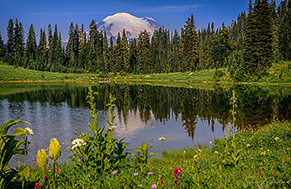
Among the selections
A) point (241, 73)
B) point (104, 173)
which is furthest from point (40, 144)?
point (241, 73)

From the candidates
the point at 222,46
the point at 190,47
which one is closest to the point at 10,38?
the point at 190,47

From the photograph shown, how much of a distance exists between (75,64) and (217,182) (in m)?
112

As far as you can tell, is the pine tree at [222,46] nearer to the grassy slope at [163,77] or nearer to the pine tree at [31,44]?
the grassy slope at [163,77]

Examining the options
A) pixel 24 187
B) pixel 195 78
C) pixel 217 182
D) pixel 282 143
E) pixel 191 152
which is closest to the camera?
pixel 24 187

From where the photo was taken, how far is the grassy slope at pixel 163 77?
5325 cm

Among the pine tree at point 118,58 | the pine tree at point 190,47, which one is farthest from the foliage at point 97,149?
the pine tree at point 118,58

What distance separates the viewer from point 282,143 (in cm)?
878

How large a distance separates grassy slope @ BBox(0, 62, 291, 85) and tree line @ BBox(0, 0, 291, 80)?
8.90ft

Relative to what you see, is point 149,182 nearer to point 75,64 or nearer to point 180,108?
point 180,108

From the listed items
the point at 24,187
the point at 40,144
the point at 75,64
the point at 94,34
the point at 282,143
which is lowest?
the point at 40,144

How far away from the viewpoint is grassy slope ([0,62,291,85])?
53.2 meters

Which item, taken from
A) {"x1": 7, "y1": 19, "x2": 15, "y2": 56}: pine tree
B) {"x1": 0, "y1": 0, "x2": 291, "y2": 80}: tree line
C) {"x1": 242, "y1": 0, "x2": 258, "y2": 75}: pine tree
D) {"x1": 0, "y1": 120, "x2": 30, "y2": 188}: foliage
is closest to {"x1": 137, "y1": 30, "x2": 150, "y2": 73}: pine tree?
{"x1": 0, "y1": 0, "x2": 291, "y2": 80}: tree line

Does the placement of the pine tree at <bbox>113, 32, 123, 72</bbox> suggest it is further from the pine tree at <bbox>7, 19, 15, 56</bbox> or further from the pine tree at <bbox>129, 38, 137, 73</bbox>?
the pine tree at <bbox>7, 19, 15, 56</bbox>

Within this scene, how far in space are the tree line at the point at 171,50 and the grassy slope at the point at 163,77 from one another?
2714 millimetres
